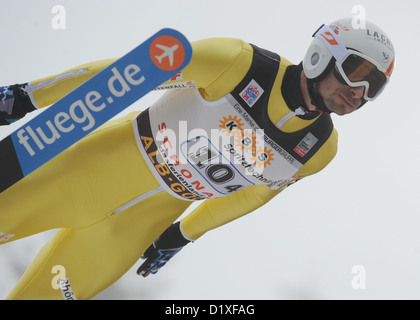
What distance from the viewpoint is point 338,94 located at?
159 centimetres

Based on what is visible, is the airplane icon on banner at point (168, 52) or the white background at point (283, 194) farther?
the white background at point (283, 194)

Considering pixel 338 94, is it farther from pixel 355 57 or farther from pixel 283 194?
pixel 283 194

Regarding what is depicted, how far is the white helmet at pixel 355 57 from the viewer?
1.54m

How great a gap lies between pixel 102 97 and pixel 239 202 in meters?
0.75

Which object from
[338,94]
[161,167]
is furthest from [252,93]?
[161,167]

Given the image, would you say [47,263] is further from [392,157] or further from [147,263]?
[392,157]

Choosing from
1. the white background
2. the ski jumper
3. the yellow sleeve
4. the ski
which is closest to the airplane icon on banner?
the ski

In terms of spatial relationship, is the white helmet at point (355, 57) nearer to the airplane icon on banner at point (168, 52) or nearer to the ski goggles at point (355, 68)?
the ski goggles at point (355, 68)

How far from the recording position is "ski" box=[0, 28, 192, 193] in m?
1.24

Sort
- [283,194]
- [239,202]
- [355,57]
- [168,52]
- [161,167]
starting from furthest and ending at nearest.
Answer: [283,194]
[239,202]
[161,167]
[355,57]
[168,52]

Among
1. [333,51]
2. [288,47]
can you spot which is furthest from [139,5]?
[333,51]

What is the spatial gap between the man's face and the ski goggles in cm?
1

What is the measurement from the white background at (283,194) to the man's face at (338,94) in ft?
3.04

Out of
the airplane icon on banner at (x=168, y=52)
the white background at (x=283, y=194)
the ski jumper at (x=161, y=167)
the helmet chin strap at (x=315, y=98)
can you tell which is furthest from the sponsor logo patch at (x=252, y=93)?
the white background at (x=283, y=194)
